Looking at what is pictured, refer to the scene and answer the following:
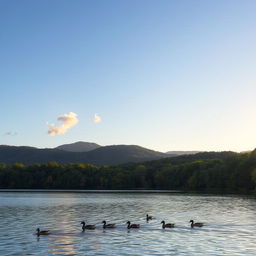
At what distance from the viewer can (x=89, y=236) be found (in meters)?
39.6

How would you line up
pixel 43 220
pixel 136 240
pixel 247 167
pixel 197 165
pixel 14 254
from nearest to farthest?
pixel 14 254 < pixel 136 240 < pixel 43 220 < pixel 247 167 < pixel 197 165

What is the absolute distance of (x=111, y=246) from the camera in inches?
1331

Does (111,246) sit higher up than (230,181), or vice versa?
(230,181)

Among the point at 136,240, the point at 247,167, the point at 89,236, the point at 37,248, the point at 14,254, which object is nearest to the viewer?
the point at 14,254

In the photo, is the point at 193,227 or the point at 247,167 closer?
the point at 193,227

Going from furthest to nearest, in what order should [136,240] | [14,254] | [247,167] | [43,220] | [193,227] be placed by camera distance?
1. [247,167]
2. [43,220]
3. [193,227]
4. [136,240]
5. [14,254]

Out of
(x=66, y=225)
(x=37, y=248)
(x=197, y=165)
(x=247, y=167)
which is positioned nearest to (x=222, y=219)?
(x=66, y=225)

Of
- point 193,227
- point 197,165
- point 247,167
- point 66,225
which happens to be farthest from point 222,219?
point 197,165

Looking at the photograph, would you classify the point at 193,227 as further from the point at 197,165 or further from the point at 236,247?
the point at 197,165

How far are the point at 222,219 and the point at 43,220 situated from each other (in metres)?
23.5

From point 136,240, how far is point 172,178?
537ft

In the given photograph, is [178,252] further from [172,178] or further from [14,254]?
[172,178]

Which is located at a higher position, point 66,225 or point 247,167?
point 247,167

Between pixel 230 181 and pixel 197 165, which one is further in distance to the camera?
pixel 197 165
